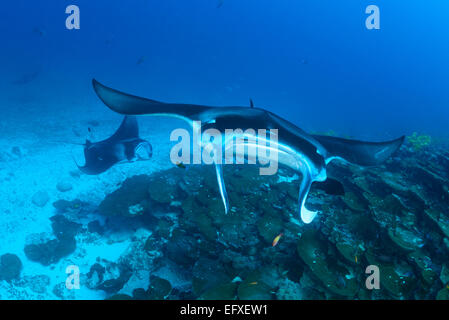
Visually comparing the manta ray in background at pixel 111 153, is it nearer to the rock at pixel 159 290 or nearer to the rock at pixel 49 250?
the rock at pixel 49 250

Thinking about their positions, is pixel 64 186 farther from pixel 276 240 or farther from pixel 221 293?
pixel 276 240

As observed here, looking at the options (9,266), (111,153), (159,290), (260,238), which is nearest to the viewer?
(159,290)

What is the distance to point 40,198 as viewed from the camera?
6891mm

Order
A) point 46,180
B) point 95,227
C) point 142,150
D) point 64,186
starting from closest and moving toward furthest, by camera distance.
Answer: point 95,227, point 142,150, point 64,186, point 46,180

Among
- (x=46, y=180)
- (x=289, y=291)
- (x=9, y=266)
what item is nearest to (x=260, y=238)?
(x=289, y=291)

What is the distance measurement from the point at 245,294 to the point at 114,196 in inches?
177

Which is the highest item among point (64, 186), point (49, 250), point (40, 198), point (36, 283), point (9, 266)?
point (64, 186)

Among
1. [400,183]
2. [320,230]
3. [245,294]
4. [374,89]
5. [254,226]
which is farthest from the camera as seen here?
[374,89]

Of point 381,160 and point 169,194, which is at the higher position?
point 381,160

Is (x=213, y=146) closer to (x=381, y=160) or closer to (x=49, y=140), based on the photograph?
(x=381, y=160)

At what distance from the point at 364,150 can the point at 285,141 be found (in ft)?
6.05

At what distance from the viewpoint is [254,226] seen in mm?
4434

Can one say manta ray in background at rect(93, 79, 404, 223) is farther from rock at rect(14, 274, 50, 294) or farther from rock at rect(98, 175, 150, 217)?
rock at rect(14, 274, 50, 294)
